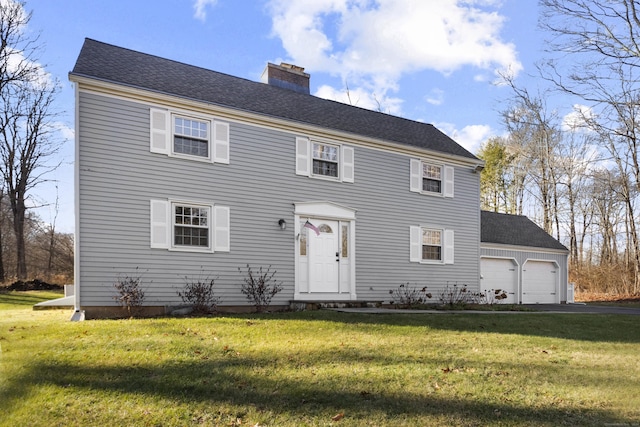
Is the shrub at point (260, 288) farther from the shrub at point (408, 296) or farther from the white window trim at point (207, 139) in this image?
the shrub at point (408, 296)

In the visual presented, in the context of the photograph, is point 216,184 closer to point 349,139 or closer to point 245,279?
point 245,279

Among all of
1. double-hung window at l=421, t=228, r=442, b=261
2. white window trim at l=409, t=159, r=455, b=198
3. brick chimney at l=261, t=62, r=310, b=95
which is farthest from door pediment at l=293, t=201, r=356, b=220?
brick chimney at l=261, t=62, r=310, b=95

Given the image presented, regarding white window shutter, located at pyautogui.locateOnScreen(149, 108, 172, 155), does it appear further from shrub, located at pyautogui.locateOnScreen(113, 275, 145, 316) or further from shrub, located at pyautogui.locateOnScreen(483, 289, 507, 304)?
shrub, located at pyautogui.locateOnScreen(483, 289, 507, 304)

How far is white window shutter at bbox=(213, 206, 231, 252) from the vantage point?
10.5 metres

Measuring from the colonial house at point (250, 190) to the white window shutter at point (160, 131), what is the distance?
0.03m

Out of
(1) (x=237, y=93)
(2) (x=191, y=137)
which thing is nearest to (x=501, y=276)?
(1) (x=237, y=93)

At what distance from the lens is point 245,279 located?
10.8m

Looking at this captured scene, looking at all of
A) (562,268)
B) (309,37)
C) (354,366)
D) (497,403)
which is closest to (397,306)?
(354,366)

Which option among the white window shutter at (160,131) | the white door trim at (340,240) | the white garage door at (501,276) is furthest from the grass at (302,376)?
the white garage door at (501,276)

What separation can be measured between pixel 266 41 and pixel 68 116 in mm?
13668

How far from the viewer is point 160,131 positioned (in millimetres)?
10008

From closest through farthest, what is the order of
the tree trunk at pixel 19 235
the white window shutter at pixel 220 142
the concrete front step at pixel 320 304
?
the white window shutter at pixel 220 142, the concrete front step at pixel 320 304, the tree trunk at pixel 19 235

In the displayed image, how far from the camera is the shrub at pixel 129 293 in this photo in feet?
30.0

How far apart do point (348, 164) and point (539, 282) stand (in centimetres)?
1056
